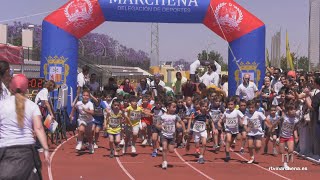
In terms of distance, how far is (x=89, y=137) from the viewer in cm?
1433

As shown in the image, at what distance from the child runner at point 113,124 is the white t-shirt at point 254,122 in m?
2.94

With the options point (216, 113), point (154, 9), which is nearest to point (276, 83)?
point (216, 113)

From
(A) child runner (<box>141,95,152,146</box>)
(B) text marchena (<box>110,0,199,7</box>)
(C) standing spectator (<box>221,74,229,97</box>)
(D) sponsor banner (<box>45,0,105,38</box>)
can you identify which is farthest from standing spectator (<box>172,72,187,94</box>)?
(D) sponsor banner (<box>45,0,105,38</box>)

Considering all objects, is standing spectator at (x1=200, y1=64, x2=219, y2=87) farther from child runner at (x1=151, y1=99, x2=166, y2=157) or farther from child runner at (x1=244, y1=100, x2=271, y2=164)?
child runner at (x1=244, y1=100, x2=271, y2=164)

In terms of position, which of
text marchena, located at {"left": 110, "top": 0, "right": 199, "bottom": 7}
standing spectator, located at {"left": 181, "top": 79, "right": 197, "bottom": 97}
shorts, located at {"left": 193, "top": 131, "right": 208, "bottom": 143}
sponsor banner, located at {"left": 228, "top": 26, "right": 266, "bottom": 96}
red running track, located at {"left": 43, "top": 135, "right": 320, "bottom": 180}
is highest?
text marchena, located at {"left": 110, "top": 0, "right": 199, "bottom": 7}

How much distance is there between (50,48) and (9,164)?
38.7 ft

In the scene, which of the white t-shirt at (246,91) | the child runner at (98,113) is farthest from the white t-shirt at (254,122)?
the child runner at (98,113)

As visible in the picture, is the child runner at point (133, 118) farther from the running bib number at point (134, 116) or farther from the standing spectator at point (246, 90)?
the standing spectator at point (246, 90)

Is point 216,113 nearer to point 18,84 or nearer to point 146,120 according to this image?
point 146,120

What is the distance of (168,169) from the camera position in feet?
40.3

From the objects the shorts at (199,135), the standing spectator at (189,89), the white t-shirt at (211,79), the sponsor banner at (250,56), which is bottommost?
the shorts at (199,135)

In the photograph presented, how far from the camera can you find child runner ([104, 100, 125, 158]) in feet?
45.7

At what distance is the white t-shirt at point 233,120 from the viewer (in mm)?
13750

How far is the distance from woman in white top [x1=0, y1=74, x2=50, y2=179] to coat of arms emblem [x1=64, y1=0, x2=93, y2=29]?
443 inches
